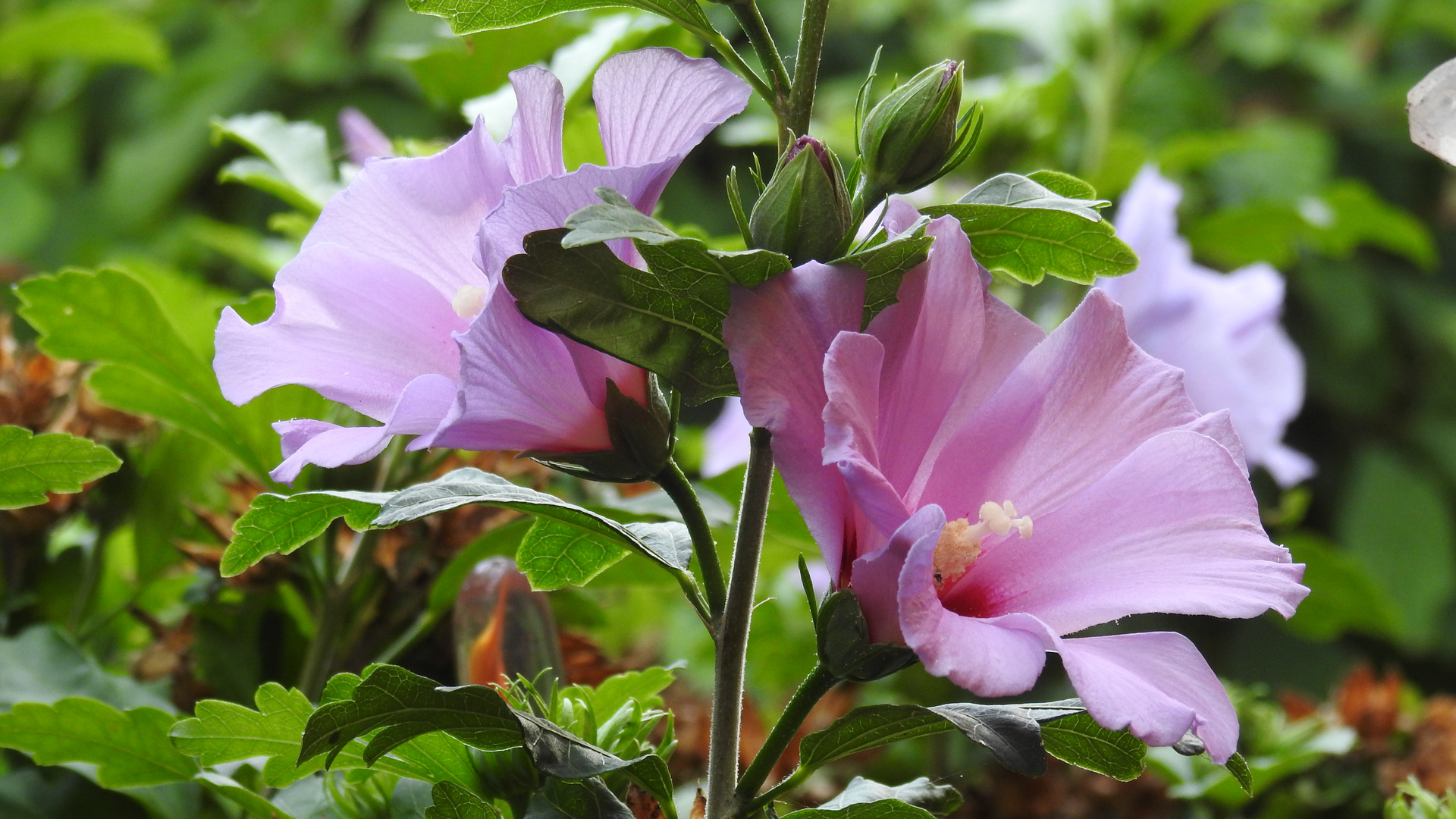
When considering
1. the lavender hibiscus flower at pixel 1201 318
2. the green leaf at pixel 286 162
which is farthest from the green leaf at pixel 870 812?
the lavender hibiscus flower at pixel 1201 318

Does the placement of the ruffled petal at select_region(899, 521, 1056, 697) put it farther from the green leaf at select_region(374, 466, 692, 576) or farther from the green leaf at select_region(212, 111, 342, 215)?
the green leaf at select_region(212, 111, 342, 215)

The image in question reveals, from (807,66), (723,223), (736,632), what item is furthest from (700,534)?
(723,223)

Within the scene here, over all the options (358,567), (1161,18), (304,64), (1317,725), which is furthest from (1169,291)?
(304,64)

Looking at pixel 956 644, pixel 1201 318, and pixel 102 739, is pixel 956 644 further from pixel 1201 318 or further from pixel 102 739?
pixel 1201 318

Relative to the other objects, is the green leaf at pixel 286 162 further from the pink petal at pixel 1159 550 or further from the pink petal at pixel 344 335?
the pink petal at pixel 1159 550

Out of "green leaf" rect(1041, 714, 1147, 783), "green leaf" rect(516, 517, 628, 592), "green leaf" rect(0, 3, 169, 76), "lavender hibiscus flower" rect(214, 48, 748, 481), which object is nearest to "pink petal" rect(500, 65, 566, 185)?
"lavender hibiscus flower" rect(214, 48, 748, 481)
